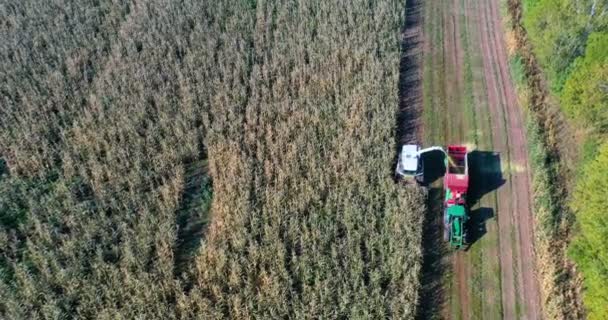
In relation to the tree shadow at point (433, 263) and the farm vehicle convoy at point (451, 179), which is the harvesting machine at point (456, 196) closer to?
the farm vehicle convoy at point (451, 179)

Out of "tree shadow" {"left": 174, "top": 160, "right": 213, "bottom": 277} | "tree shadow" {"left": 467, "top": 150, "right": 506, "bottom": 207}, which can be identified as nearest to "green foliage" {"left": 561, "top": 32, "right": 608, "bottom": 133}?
"tree shadow" {"left": 467, "top": 150, "right": 506, "bottom": 207}

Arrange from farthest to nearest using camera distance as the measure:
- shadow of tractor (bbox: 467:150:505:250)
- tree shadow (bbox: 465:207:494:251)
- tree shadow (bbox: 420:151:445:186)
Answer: tree shadow (bbox: 420:151:445:186) < shadow of tractor (bbox: 467:150:505:250) < tree shadow (bbox: 465:207:494:251)

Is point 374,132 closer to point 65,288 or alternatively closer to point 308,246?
point 308,246

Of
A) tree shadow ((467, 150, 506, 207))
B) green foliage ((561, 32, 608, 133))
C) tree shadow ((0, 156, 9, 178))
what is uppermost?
green foliage ((561, 32, 608, 133))

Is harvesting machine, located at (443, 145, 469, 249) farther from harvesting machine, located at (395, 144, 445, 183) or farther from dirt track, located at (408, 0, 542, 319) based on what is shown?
harvesting machine, located at (395, 144, 445, 183)

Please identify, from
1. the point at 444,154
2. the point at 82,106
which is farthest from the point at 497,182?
the point at 82,106

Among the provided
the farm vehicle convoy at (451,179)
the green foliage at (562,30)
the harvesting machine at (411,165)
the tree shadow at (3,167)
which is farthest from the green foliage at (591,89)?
the tree shadow at (3,167)

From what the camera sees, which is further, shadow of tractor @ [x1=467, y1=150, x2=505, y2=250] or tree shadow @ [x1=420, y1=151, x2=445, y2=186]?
tree shadow @ [x1=420, y1=151, x2=445, y2=186]

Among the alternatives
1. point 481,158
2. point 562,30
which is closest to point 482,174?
point 481,158
